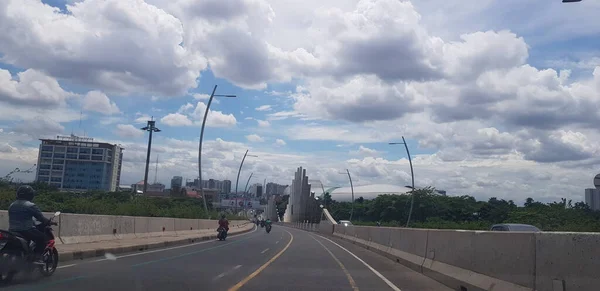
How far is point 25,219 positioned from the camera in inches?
500

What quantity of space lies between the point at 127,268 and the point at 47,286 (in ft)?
13.8

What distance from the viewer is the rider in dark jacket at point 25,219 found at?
498 inches

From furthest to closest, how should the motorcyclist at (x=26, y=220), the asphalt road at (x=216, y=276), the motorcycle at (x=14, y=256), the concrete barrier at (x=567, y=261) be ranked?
the asphalt road at (x=216, y=276)
the motorcyclist at (x=26, y=220)
the motorcycle at (x=14, y=256)
the concrete barrier at (x=567, y=261)

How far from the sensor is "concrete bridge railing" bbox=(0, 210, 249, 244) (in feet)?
66.6

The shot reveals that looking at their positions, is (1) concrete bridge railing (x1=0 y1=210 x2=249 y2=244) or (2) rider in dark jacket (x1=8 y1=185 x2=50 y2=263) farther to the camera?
(1) concrete bridge railing (x1=0 y1=210 x2=249 y2=244)

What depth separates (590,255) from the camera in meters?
8.94

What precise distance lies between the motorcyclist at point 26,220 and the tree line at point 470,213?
22.6m

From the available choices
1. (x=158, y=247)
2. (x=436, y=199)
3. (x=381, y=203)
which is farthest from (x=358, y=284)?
(x=381, y=203)

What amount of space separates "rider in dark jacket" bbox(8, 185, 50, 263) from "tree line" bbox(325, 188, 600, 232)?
22651 mm

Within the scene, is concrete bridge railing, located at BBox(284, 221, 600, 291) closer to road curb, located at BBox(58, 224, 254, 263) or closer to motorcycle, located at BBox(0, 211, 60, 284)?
motorcycle, located at BBox(0, 211, 60, 284)

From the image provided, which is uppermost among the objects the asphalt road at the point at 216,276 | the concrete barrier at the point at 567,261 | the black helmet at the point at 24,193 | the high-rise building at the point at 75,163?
the high-rise building at the point at 75,163

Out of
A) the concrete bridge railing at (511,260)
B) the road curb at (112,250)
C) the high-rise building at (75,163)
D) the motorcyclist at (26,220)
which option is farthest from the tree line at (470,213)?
the high-rise building at (75,163)

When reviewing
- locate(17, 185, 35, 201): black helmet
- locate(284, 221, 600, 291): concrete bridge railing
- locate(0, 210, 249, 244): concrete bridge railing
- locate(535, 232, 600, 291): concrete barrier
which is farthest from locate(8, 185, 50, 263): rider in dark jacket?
locate(535, 232, 600, 291): concrete barrier

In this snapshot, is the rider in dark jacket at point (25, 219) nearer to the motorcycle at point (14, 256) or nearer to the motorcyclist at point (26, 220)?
the motorcyclist at point (26, 220)
